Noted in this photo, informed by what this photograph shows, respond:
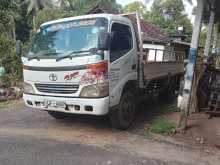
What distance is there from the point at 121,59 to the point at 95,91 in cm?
107

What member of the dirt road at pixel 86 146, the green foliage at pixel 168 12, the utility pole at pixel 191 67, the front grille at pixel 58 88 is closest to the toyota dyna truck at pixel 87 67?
the front grille at pixel 58 88

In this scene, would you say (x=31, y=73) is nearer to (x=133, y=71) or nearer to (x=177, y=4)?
(x=133, y=71)

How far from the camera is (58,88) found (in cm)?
655

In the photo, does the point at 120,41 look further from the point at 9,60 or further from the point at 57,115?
the point at 9,60

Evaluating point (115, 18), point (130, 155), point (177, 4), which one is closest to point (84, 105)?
point (130, 155)

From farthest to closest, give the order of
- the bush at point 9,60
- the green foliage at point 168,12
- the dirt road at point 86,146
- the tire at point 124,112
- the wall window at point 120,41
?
the green foliage at point 168,12 < the bush at point 9,60 < the tire at point 124,112 < the wall window at point 120,41 < the dirt road at point 86,146

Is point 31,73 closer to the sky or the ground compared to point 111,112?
closer to the sky

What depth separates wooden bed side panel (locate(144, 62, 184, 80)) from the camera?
8180mm

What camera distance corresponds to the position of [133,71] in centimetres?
744

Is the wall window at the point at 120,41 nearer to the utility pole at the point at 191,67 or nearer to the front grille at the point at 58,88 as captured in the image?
the front grille at the point at 58,88

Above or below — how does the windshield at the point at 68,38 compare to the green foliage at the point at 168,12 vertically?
below

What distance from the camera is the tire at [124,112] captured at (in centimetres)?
693

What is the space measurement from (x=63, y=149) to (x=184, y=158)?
2.17 m

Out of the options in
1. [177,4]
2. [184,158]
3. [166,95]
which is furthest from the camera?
[177,4]
